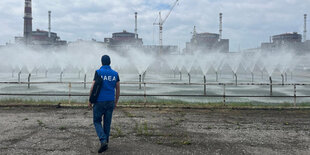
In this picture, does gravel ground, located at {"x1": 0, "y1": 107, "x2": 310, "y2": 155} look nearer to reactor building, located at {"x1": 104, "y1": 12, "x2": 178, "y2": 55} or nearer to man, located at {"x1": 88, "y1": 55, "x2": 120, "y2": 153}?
man, located at {"x1": 88, "y1": 55, "x2": 120, "y2": 153}

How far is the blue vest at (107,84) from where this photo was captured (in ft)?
15.0

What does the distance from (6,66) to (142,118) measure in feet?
264

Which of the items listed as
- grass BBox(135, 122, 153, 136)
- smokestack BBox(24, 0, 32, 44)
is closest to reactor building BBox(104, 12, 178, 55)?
smokestack BBox(24, 0, 32, 44)

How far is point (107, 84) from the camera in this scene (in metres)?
4.63

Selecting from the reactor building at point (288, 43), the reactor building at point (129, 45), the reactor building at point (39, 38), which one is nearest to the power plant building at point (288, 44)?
the reactor building at point (288, 43)

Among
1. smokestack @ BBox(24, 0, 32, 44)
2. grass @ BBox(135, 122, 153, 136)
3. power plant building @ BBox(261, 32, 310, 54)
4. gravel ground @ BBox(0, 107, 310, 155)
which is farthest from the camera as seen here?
power plant building @ BBox(261, 32, 310, 54)

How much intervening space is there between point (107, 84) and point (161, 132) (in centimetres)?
214

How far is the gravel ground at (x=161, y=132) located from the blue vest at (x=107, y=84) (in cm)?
108

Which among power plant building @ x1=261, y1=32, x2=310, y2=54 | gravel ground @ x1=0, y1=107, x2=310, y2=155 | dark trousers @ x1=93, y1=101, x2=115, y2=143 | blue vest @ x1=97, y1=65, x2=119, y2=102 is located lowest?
gravel ground @ x1=0, y1=107, x2=310, y2=155

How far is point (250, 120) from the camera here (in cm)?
734

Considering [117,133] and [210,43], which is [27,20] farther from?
[117,133]

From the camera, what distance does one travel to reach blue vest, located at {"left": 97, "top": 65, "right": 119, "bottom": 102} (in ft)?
15.0

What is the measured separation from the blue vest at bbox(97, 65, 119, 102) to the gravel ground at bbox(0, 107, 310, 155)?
42.6 inches

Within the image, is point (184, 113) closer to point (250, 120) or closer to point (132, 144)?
point (250, 120)
